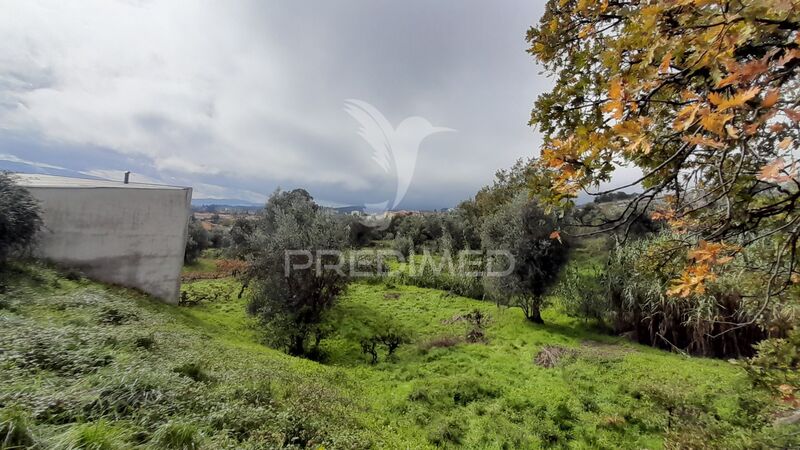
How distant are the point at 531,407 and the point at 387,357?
4.90 m

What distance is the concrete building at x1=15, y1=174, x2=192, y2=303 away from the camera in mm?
13441

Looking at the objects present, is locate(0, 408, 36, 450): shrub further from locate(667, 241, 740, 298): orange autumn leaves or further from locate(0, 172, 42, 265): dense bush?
locate(0, 172, 42, 265): dense bush

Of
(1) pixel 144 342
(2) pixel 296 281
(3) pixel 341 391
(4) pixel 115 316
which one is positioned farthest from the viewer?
(2) pixel 296 281

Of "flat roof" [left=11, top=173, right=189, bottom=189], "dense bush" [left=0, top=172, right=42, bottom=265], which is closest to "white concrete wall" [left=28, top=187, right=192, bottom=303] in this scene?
"flat roof" [left=11, top=173, right=189, bottom=189]

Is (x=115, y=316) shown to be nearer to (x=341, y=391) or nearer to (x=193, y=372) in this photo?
(x=193, y=372)

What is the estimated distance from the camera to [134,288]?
14977 millimetres

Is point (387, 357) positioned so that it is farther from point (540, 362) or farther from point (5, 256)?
point (5, 256)

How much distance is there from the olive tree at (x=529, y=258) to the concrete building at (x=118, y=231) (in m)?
15.3

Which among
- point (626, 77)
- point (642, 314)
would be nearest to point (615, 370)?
point (642, 314)

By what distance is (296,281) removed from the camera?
12.1 meters

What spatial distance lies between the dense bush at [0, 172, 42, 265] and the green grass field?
104cm

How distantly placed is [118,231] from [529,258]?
58.7 feet

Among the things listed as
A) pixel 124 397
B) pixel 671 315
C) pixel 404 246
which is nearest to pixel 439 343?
pixel 671 315

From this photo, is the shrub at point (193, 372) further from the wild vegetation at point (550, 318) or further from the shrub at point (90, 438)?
the shrub at point (90, 438)
